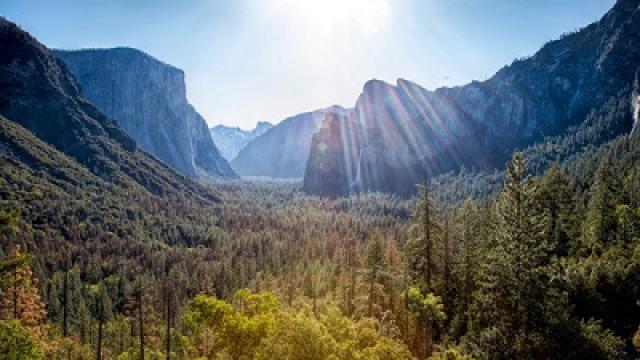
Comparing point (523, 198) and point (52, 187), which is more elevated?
point (52, 187)

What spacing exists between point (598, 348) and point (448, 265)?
19254 millimetres

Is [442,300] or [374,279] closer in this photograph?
[442,300]

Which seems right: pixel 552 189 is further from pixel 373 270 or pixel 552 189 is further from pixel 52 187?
pixel 52 187

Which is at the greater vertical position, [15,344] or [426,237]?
[426,237]

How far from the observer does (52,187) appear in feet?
579

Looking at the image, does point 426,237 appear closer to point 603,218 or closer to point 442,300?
point 442,300

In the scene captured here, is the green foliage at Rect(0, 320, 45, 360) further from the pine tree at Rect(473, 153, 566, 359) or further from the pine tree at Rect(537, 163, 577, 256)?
the pine tree at Rect(537, 163, 577, 256)

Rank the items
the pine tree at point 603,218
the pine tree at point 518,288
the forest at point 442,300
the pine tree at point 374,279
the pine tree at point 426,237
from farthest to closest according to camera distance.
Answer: the pine tree at point 603,218
the pine tree at point 374,279
the pine tree at point 426,237
the pine tree at point 518,288
the forest at point 442,300

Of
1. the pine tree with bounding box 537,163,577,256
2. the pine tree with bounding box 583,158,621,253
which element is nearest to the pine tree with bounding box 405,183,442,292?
the pine tree with bounding box 537,163,577,256

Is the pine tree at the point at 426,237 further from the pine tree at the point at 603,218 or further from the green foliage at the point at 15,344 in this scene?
the green foliage at the point at 15,344

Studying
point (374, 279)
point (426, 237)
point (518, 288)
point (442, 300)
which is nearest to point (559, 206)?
point (426, 237)

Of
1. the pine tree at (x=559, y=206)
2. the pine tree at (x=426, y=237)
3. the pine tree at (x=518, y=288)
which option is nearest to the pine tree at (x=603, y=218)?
the pine tree at (x=559, y=206)

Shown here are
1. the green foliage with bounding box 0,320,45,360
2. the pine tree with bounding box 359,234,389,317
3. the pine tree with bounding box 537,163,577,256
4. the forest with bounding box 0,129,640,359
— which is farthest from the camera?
the pine tree with bounding box 537,163,577,256

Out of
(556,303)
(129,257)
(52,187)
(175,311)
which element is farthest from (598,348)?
(52,187)
